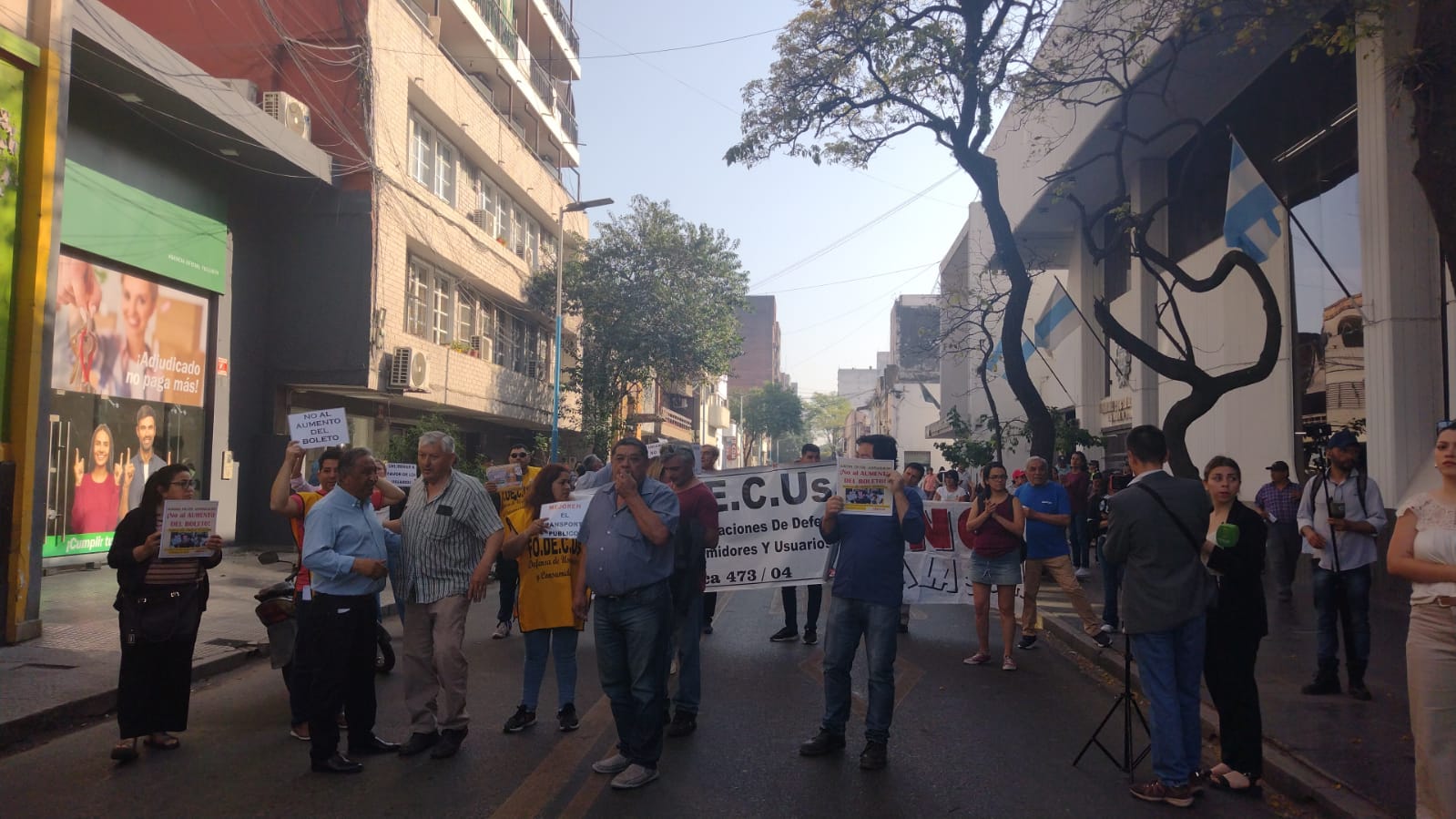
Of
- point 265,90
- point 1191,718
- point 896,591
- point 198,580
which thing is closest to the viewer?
point 1191,718

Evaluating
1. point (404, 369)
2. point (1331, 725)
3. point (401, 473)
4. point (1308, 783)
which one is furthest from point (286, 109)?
point (1308, 783)

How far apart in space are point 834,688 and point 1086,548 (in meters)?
12.4

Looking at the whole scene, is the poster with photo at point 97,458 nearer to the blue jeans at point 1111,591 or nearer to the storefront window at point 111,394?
the storefront window at point 111,394

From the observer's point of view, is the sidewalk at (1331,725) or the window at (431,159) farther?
the window at (431,159)

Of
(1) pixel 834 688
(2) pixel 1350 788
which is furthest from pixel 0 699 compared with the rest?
(2) pixel 1350 788

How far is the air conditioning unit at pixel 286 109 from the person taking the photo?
18.0 m

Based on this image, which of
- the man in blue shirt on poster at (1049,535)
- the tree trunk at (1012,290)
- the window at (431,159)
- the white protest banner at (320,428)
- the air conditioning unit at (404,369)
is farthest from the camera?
the window at (431,159)

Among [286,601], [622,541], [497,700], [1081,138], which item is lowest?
[497,700]

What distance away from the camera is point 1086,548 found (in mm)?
17125

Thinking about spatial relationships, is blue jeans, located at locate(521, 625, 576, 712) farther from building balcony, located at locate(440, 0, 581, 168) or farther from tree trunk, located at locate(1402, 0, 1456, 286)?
building balcony, located at locate(440, 0, 581, 168)

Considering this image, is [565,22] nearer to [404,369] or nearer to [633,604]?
[404,369]

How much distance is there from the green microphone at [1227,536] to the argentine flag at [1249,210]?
9170 mm

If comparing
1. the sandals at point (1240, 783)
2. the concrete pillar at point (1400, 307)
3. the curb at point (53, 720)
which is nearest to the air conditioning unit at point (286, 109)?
the curb at point (53, 720)

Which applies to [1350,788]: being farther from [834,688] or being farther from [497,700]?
[497,700]
